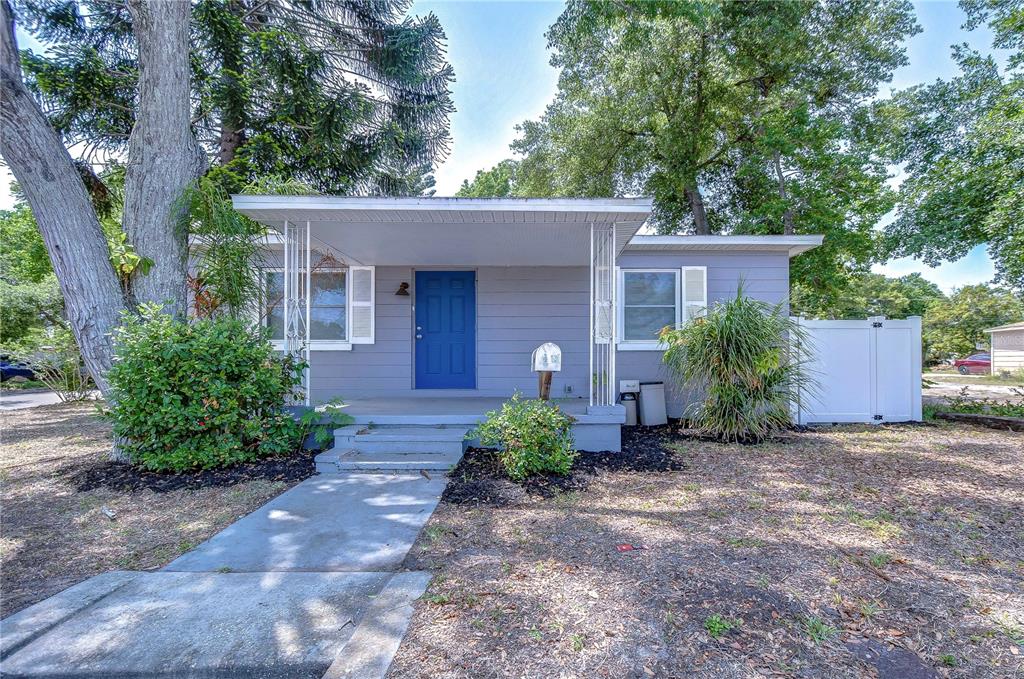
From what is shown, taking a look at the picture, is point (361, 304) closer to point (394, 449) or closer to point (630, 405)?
point (394, 449)

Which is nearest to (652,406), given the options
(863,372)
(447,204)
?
(863,372)

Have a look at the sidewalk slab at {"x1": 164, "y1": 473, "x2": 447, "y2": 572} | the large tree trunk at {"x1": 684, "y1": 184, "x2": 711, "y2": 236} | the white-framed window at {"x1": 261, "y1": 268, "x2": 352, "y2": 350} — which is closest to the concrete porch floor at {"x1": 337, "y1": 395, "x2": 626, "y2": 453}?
the sidewalk slab at {"x1": 164, "y1": 473, "x2": 447, "y2": 572}

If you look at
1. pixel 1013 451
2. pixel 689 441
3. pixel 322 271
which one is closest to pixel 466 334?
pixel 322 271

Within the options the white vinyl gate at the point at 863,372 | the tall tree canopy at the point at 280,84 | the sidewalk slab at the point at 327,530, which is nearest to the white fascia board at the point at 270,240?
the tall tree canopy at the point at 280,84

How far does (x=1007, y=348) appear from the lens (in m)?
19.4

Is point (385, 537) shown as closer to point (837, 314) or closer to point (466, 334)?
point (466, 334)

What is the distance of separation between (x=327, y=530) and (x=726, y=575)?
2.31m

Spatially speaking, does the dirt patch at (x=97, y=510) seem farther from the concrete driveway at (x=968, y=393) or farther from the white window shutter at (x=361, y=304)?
the concrete driveway at (x=968, y=393)

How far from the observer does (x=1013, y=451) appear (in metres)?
4.64

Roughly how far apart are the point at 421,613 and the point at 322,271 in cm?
582

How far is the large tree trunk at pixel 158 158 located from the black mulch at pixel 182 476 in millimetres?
1547

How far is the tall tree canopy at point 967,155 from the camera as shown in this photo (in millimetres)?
7176

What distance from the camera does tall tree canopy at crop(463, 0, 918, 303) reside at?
9.69m

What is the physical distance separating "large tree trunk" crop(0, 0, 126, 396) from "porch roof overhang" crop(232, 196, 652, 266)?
4.22 feet
